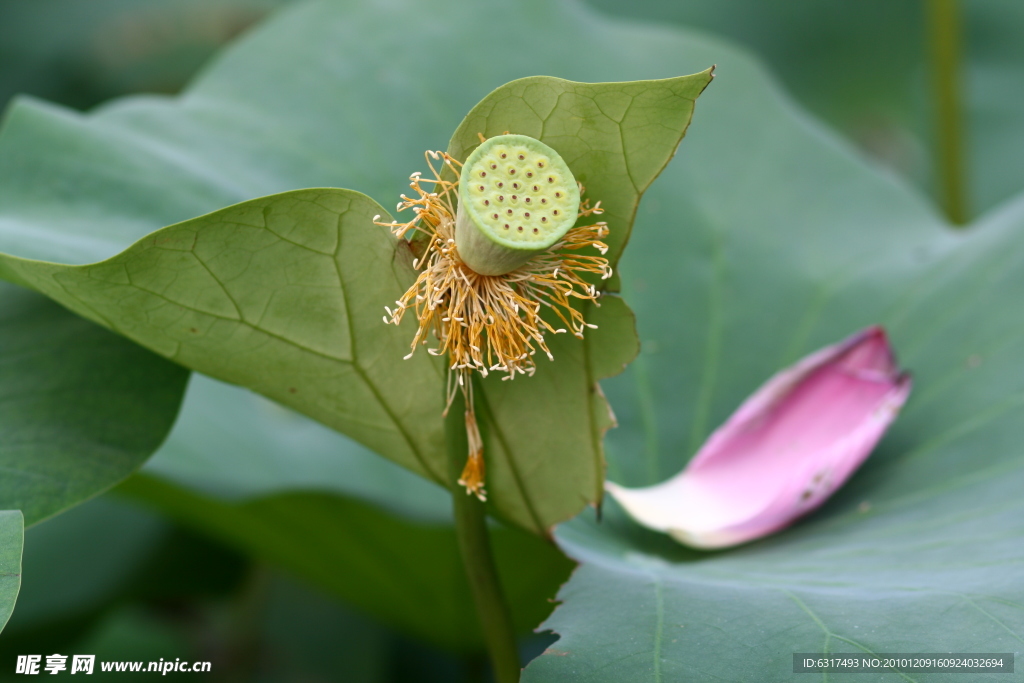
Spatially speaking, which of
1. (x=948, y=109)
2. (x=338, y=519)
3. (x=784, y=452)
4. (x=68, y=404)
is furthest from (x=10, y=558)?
(x=948, y=109)

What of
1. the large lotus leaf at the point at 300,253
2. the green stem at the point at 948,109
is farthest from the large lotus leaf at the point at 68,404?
the green stem at the point at 948,109

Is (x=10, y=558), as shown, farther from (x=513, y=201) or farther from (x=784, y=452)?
(x=784, y=452)

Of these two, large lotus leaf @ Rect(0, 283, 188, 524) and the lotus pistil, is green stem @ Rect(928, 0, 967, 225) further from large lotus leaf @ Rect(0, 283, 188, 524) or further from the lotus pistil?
large lotus leaf @ Rect(0, 283, 188, 524)

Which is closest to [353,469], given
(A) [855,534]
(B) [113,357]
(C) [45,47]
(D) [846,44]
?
(B) [113,357]

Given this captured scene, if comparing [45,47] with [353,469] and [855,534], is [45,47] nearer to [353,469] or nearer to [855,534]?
[353,469]

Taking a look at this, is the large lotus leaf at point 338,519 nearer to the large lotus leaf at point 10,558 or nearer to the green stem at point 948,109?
the large lotus leaf at point 10,558

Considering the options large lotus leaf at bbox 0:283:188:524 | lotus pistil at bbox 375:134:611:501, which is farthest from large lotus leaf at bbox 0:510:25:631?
lotus pistil at bbox 375:134:611:501
